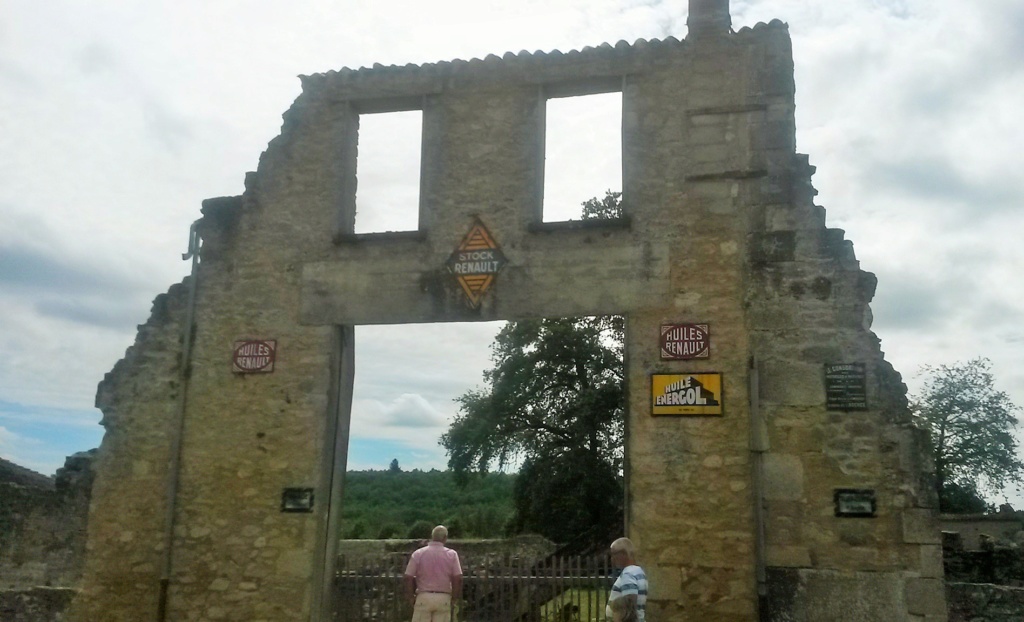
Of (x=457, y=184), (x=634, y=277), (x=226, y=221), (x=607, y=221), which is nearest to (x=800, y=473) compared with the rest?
(x=634, y=277)

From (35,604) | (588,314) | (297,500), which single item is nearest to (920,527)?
(588,314)

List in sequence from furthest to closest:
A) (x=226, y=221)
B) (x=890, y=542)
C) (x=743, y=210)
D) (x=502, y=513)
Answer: (x=502, y=513) < (x=226, y=221) < (x=743, y=210) < (x=890, y=542)

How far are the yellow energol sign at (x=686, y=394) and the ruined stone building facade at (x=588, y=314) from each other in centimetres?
5

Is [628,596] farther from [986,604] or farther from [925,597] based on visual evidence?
[986,604]

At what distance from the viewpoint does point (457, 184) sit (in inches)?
386

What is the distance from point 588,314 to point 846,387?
2.62m

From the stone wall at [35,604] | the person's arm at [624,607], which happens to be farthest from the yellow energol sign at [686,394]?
the stone wall at [35,604]

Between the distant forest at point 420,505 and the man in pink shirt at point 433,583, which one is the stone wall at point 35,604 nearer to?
the man in pink shirt at point 433,583

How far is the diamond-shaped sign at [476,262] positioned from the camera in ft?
31.1

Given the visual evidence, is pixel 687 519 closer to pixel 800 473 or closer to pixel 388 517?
pixel 800 473

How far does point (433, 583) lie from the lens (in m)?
8.04

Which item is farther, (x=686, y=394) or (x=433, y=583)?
(x=686, y=394)

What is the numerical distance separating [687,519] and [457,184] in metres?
4.32

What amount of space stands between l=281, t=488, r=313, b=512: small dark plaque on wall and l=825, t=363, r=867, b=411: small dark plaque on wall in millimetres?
5339
